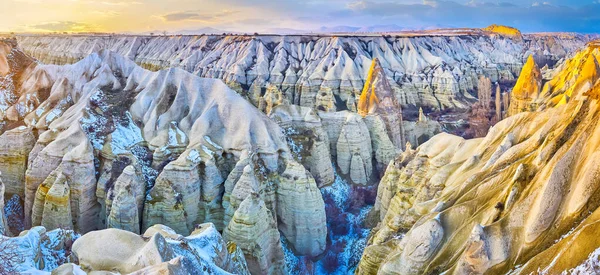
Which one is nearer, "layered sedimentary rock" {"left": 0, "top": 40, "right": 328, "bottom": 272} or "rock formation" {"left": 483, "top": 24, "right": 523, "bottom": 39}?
"layered sedimentary rock" {"left": 0, "top": 40, "right": 328, "bottom": 272}

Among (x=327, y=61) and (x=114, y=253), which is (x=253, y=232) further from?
(x=327, y=61)

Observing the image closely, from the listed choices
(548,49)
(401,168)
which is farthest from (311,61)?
(548,49)

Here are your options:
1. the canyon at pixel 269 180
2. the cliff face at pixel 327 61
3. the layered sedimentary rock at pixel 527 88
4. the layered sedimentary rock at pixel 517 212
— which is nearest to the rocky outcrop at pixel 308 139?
the canyon at pixel 269 180

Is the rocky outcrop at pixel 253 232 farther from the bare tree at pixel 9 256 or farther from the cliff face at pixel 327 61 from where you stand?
the cliff face at pixel 327 61

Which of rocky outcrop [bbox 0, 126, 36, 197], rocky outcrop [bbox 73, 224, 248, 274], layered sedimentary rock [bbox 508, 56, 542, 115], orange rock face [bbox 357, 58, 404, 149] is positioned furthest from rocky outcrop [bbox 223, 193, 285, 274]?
layered sedimentary rock [bbox 508, 56, 542, 115]

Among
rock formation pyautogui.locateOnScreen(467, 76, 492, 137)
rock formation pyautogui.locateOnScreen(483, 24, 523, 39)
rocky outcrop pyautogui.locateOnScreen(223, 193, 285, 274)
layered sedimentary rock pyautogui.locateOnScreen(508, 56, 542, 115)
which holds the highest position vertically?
rock formation pyautogui.locateOnScreen(483, 24, 523, 39)

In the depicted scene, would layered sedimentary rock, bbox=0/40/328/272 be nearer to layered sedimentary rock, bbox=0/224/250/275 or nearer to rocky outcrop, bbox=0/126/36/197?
rocky outcrop, bbox=0/126/36/197

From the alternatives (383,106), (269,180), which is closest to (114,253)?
(269,180)
